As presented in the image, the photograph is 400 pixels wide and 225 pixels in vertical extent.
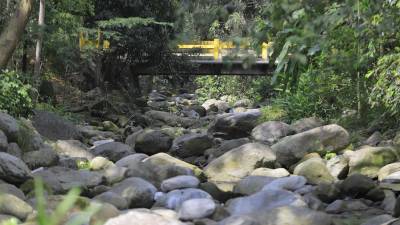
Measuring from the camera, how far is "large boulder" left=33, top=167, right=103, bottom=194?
734 cm

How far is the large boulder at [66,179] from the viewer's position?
7.34 meters

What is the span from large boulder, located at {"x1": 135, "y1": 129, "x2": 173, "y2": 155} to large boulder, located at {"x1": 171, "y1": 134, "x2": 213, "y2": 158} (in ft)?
0.90

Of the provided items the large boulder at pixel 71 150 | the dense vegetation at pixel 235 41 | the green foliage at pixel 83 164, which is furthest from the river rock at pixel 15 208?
the large boulder at pixel 71 150

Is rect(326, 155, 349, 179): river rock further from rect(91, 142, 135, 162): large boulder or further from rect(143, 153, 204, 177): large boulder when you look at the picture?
rect(91, 142, 135, 162): large boulder

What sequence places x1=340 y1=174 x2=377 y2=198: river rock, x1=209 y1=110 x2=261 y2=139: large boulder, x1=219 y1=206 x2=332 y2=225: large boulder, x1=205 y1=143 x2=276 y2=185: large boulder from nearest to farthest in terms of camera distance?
x1=219 y1=206 x2=332 y2=225: large boulder → x1=340 y1=174 x2=377 y2=198: river rock → x1=205 y1=143 x2=276 y2=185: large boulder → x1=209 y1=110 x2=261 y2=139: large boulder

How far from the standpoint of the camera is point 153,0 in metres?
20.8

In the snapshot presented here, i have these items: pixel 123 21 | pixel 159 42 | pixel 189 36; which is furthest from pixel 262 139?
pixel 189 36

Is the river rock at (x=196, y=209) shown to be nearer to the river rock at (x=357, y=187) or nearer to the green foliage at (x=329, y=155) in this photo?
the river rock at (x=357, y=187)

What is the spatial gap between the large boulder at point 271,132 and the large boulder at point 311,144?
2148 millimetres

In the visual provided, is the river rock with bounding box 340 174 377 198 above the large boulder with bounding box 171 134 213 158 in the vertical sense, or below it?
above

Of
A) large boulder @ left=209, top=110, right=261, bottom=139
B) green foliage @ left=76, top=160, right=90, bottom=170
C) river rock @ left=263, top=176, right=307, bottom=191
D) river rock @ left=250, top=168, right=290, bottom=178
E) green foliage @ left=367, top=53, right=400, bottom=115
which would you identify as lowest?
large boulder @ left=209, top=110, right=261, bottom=139

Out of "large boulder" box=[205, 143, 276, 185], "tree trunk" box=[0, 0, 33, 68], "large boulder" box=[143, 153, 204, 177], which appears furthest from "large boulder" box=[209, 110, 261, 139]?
"tree trunk" box=[0, 0, 33, 68]

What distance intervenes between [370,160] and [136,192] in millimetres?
3601

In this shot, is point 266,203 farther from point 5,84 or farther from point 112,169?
point 5,84
